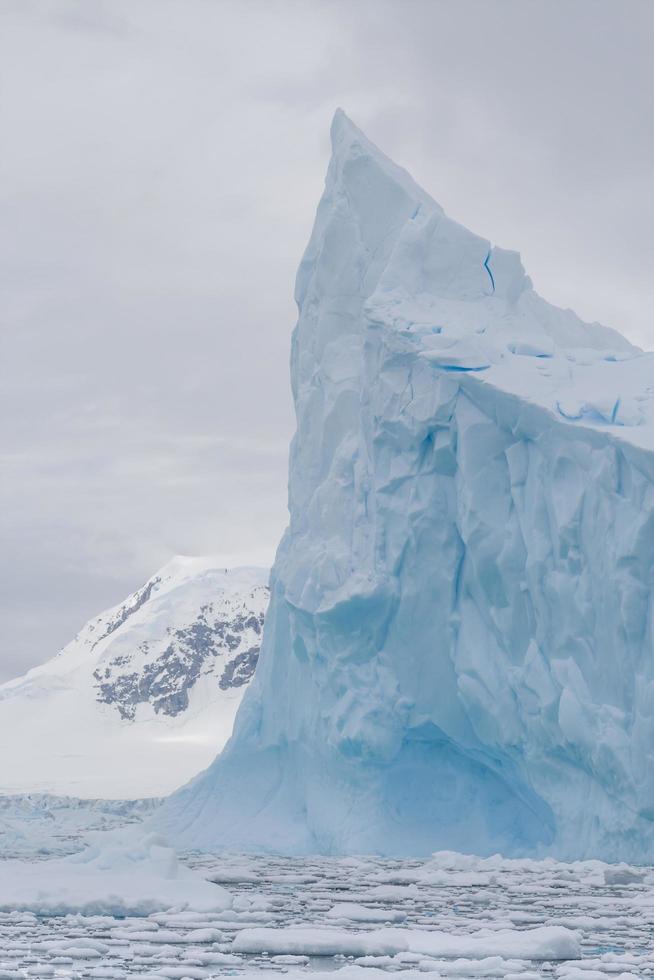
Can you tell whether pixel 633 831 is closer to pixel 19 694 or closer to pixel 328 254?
pixel 328 254

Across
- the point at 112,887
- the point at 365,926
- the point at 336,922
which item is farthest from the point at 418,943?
the point at 112,887

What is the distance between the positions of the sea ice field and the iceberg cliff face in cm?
199

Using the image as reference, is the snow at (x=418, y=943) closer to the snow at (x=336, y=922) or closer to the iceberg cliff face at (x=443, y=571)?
the snow at (x=336, y=922)

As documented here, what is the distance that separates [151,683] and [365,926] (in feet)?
219

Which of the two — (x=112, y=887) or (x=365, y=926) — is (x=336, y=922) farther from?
(x=112, y=887)

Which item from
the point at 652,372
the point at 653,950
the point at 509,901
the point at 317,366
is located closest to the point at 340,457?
the point at 317,366

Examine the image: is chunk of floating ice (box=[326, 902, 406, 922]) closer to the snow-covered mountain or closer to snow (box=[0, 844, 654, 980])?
snow (box=[0, 844, 654, 980])

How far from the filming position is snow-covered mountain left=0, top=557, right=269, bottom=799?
210 feet

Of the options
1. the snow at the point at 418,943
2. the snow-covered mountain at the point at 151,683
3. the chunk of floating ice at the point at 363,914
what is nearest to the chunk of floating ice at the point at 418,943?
the snow at the point at 418,943

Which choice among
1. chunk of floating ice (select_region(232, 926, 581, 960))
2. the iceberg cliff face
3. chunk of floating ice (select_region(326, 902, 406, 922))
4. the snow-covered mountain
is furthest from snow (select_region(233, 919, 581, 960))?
the snow-covered mountain

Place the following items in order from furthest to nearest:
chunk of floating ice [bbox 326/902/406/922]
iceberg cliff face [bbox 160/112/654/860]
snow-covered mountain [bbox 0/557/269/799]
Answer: snow-covered mountain [bbox 0/557/269/799] < iceberg cliff face [bbox 160/112/654/860] < chunk of floating ice [bbox 326/902/406/922]

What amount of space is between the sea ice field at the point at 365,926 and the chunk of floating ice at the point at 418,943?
0.03ft

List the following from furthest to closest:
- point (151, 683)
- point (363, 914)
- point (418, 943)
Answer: point (151, 683) < point (363, 914) < point (418, 943)

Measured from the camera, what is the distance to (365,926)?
10109 millimetres
